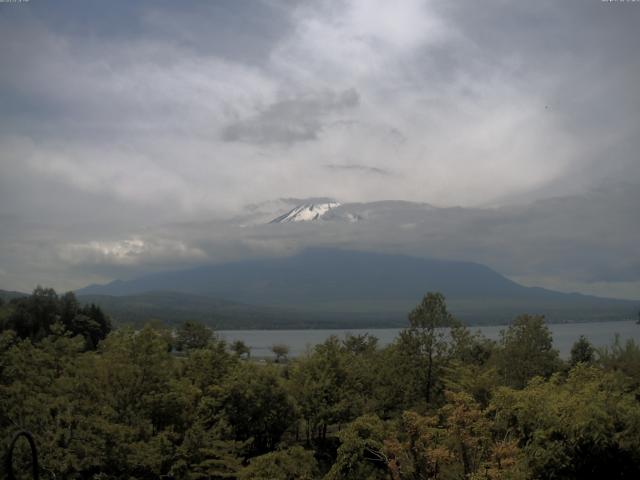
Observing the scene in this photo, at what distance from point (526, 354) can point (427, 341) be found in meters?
6.55

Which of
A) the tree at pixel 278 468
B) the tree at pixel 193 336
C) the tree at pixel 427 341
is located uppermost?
the tree at pixel 427 341

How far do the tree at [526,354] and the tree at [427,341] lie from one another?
→ 183 inches

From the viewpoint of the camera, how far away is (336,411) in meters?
29.1

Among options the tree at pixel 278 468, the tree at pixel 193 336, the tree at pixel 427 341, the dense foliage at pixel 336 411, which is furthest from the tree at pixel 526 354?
the tree at pixel 193 336

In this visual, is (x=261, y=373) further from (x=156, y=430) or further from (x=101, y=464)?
(x=101, y=464)

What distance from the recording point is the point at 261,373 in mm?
28734

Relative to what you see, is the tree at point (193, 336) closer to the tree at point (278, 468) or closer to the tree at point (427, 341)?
the tree at point (427, 341)

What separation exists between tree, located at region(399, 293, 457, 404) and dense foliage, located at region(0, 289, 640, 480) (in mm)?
74

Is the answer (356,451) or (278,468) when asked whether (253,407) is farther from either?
(278,468)

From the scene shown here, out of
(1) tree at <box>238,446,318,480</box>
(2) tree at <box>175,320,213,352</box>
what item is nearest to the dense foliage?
(1) tree at <box>238,446,318,480</box>

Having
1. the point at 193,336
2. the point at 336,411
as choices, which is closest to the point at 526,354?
the point at 336,411

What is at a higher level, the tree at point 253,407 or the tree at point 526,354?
the tree at point 526,354

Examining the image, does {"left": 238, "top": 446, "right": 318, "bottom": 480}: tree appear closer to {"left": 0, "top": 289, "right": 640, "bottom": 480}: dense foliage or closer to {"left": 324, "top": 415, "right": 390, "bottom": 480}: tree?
{"left": 0, "top": 289, "right": 640, "bottom": 480}: dense foliage

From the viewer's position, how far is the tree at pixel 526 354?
32594 millimetres
